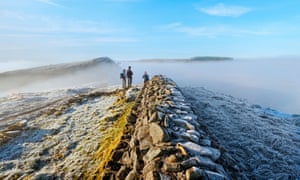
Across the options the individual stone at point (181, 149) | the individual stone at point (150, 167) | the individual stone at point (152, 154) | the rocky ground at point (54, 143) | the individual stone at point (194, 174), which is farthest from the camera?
the rocky ground at point (54, 143)

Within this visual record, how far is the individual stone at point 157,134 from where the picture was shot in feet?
13.8

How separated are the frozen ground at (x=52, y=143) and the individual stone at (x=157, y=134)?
3.08 meters

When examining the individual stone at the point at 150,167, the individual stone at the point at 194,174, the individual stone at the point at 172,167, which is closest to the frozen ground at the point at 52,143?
the individual stone at the point at 150,167

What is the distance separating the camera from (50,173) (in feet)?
21.9

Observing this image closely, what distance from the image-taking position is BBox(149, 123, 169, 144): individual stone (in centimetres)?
422

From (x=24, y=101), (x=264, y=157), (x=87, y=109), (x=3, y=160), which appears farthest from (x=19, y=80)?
(x=264, y=157)

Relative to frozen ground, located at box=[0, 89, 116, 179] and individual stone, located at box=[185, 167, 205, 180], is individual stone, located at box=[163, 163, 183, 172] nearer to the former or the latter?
individual stone, located at box=[185, 167, 205, 180]

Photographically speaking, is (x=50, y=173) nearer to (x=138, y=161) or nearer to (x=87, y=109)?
(x=138, y=161)

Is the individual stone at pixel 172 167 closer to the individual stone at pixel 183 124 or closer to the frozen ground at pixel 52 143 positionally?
the individual stone at pixel 183 124

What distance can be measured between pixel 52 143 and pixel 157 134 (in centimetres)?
593

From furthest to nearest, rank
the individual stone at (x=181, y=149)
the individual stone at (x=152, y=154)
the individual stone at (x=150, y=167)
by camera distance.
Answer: the individual stone at (x=152, y=154) → the individual stone at (x=181, y=149) → the individual stone at (x=150, y=167)

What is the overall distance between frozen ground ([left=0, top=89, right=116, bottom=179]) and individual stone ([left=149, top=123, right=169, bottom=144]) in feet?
10.1

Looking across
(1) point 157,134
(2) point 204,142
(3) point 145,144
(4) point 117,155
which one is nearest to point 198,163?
(2) point 204,142

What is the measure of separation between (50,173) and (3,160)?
2485 mm
